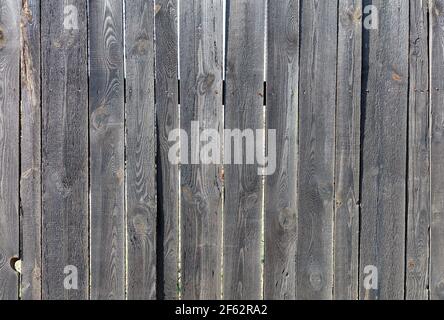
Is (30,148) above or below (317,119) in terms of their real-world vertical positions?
below

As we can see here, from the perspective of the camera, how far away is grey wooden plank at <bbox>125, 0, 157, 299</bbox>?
2.42 meters

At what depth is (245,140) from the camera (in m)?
2.42

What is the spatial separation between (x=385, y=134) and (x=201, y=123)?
0.87m

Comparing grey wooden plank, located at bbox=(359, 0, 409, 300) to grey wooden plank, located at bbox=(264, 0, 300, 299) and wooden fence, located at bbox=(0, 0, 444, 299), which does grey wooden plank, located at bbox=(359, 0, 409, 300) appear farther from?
grey wooden plank, located at bbox=(264, 0, 300, 299)

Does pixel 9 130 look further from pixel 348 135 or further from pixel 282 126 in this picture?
pixel 348 135

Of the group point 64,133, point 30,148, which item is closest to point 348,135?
point 64,133

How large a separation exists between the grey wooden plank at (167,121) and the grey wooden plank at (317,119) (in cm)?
59

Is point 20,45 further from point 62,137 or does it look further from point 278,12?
point 278,12

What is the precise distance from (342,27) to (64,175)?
1.48m

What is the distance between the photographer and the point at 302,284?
247cm

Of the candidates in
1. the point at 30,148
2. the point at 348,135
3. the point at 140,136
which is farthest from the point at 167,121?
the point at 348,135

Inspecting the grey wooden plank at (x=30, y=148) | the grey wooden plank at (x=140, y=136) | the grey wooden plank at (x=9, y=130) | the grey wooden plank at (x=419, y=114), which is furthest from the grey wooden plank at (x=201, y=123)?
the grey wooden plank at (x=419, y=114)

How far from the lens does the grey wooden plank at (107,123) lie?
243 cm

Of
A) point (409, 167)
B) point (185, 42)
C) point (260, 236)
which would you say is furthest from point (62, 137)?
point (409, 167)
